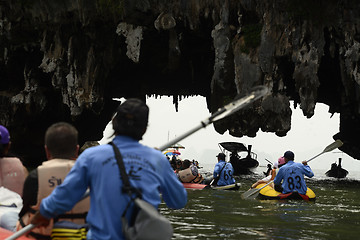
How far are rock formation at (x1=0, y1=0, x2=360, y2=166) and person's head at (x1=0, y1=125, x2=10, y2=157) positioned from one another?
45.2ft

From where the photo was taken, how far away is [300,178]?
42.3 feet

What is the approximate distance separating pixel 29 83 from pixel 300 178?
51.9 ft

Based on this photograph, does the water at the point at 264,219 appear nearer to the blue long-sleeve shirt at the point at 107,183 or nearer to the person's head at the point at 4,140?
the person's head at the point at 4,140

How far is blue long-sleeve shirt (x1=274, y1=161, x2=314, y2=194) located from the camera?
12664 millimetres

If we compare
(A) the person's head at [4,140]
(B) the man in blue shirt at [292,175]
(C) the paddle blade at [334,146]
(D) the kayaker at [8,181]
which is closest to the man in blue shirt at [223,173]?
(C) the paddle blade at [334,146]

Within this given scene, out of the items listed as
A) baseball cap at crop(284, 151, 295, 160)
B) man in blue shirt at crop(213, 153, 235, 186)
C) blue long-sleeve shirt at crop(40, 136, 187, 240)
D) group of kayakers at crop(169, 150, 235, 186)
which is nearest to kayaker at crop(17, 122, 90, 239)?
blue long-sleeve shirt at crop(40, 136, 187, 240)

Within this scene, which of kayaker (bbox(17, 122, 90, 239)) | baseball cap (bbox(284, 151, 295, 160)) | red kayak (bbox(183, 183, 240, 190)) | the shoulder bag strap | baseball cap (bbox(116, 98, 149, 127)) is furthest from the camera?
red kayak (bbox(183, 183, 240, 190))

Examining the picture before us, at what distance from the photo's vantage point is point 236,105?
14.4 feet

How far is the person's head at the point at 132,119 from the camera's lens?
3.15m

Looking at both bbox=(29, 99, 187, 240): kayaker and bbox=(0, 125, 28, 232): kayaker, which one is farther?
bbox=(0, 125, 28, 232): kayaker

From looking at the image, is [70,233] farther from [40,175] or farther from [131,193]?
[131,193]

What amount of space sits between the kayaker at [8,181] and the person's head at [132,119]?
1.78 m

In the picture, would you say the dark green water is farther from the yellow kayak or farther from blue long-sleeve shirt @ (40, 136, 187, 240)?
blue long-sleeve shirt @ (40, 136, 187, 240)

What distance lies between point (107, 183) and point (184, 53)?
20837 mm
